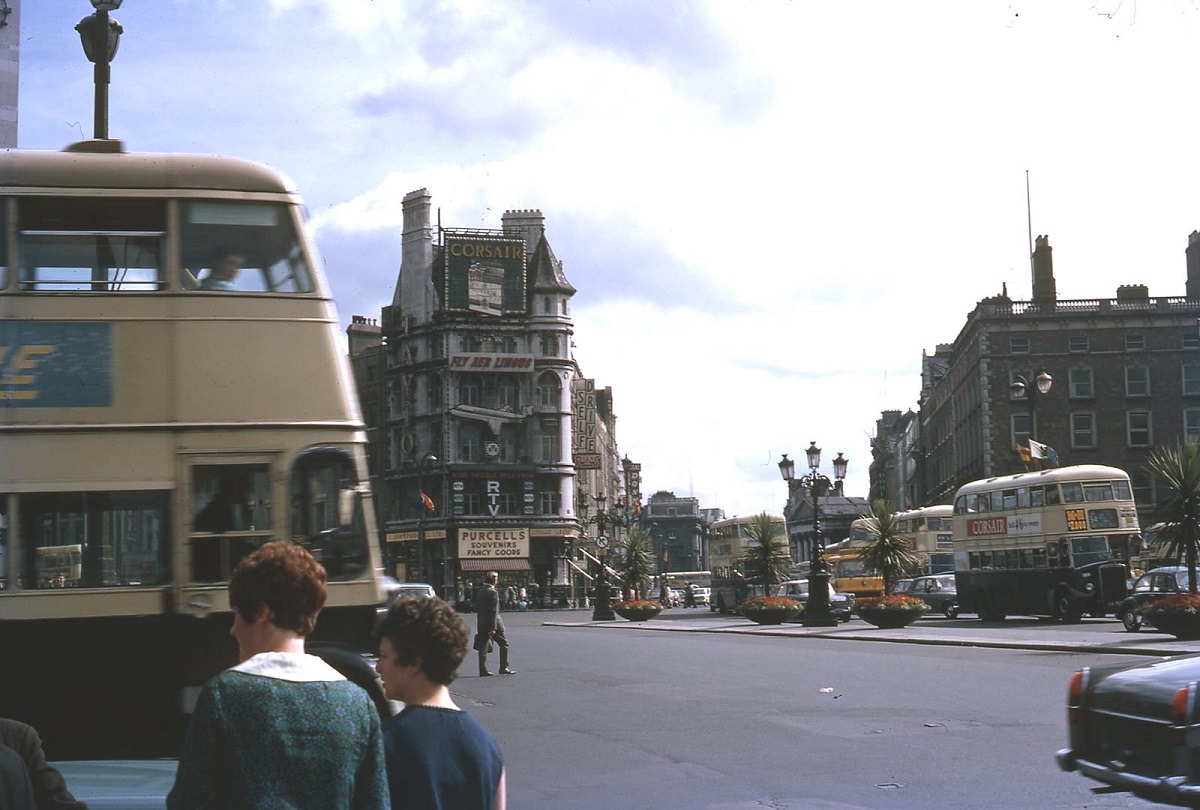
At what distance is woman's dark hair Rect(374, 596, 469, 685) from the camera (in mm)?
4016

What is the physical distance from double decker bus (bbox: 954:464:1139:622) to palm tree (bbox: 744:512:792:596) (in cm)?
1500

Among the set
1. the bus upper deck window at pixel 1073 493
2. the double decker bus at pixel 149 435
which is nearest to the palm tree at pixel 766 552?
the bus upper deck window at pixel 1073 493

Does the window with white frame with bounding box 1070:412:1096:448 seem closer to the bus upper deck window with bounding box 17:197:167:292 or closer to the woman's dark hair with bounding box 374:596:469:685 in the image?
the bus upper deck window with bounding box 17:197:167:292

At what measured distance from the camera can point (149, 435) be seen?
38.2ft

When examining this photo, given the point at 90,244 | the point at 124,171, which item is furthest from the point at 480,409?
the point at 90,244

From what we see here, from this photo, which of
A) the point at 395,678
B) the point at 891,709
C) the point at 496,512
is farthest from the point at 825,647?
the point at 496,512

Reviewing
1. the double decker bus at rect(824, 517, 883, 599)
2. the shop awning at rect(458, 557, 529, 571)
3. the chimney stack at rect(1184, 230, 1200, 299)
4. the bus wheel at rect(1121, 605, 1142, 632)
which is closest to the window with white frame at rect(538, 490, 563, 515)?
the shop awning at rect(458, 557, 529, 571)

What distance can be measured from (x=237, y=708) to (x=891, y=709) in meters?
13.8

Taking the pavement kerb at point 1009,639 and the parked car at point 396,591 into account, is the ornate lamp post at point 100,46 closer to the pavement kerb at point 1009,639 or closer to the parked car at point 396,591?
the parked car at point 396,591

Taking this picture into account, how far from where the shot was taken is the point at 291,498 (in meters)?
12.1

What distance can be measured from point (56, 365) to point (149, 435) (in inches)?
36.2

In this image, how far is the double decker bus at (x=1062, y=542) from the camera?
40.8 metres

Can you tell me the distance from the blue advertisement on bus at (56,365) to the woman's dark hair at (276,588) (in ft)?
27.1

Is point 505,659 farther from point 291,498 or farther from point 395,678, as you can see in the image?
point 395,678
